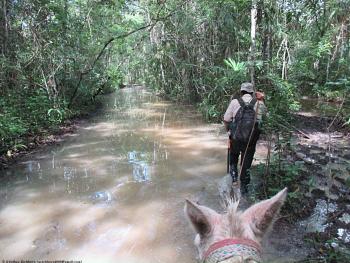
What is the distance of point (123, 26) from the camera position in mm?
19375

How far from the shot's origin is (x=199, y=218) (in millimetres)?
1491

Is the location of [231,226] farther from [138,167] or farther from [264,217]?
[138,167]

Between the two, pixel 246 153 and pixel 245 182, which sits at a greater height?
pixel 246 153

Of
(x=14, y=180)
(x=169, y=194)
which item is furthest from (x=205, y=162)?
(x=14, y=180)

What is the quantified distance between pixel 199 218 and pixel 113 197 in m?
4.95

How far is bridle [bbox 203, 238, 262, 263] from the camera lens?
1303 mm

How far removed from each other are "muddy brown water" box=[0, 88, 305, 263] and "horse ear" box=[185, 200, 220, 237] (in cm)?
298

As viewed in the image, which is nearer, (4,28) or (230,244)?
(230,244)

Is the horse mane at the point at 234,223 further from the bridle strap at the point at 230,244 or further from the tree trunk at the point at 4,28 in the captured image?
the tree trunk at the point at 4,28

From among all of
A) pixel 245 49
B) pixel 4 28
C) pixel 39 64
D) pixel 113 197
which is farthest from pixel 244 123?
pixel 245 49

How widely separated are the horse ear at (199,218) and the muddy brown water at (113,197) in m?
2.98

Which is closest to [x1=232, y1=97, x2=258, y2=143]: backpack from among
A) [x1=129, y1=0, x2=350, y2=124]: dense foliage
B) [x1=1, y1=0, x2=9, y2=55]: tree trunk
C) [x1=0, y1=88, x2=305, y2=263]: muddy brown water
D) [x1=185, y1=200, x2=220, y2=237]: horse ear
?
[x1=0, y1=88, x2=305, y2=263]: muddy brown water

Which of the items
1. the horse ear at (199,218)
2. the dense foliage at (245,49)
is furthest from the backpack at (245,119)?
the horse ear at (199,218)

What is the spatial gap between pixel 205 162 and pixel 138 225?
3228 mm
